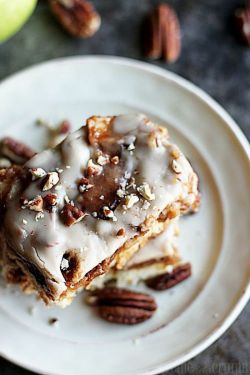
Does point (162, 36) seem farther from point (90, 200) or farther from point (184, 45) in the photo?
point (90, 200)

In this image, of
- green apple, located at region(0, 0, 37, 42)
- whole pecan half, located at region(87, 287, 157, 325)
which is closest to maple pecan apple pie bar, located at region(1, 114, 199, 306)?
whole pecan half, located at region(87, 287, 157, 325)

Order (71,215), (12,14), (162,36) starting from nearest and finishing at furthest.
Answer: (71,215) → (12,14) → (162,36)

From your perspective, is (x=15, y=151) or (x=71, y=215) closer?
(x=71, y=215)

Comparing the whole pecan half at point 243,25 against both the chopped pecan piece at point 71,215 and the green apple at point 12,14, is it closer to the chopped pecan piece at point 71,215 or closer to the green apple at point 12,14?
the green apple at point 12,14

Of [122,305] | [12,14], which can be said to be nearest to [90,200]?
[122,305]

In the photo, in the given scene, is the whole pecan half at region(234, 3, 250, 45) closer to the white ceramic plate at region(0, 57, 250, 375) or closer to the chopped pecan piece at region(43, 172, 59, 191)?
the white ceramic plate at region(0, 57, 250, 375)

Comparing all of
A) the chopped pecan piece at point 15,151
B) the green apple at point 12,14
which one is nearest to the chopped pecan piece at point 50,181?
the chopped pecan piece at point 15,151

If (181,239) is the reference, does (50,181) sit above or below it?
above

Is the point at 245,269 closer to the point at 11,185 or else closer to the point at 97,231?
the point at 97,231
